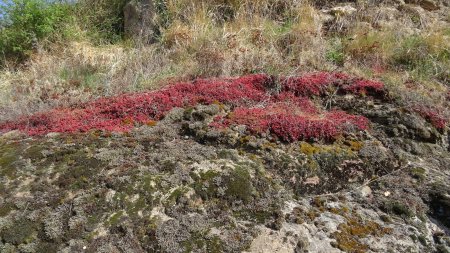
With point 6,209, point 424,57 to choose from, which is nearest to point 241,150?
point 6,209

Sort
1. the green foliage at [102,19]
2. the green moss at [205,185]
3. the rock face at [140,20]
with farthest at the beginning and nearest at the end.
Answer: the green foliage at [102,19] < the rock face at [140,20] < the green moss at [205,185]

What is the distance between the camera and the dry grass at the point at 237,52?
6.70 meters

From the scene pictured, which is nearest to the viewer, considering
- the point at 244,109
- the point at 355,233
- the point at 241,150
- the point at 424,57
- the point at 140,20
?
the point at 355,233

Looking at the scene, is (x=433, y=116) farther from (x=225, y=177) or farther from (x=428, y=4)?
(x=428, y=4)

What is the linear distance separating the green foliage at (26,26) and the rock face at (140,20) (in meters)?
1.49

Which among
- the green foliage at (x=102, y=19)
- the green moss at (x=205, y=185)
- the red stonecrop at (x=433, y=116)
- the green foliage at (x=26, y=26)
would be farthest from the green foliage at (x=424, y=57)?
the green foliage at (x=26, y=26)

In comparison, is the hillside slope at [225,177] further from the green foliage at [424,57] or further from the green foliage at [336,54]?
the green foliage at [424,57]

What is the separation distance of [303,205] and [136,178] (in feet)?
4.58

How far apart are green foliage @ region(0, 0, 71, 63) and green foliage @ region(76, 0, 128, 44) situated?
552 mm

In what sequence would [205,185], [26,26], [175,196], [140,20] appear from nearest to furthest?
[175,196] < [205,185] < [140,20] < [26,26]

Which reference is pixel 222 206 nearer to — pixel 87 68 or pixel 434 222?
pixel 434 222

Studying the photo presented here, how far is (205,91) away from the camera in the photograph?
5.20 metres

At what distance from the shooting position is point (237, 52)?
722 cm

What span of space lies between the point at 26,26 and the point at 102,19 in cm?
172
